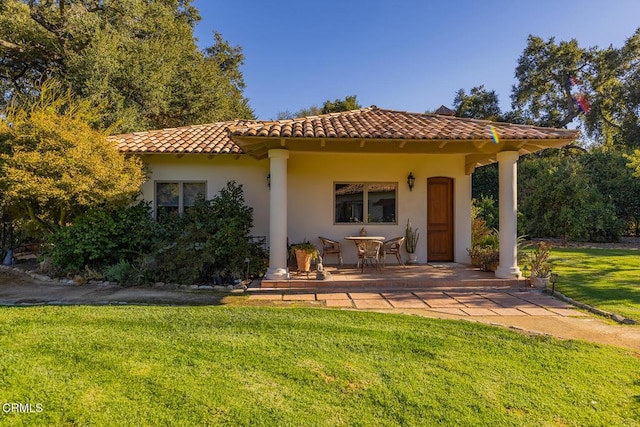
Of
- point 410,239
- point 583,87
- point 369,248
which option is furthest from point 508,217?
point 583,87

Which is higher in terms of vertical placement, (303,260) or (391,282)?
(303,260)

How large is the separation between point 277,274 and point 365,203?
12.9ft

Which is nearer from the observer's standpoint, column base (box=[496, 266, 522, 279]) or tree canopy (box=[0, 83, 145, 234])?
tree canopy (box=[0, 83, 145, 234])

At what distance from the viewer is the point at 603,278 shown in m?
9.16

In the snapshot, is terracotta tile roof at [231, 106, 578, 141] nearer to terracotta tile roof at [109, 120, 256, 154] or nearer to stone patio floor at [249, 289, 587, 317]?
terracotta tile roof at [109, 120, 256, 154]

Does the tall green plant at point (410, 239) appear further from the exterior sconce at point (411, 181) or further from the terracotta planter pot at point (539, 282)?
the terracotta planter pot at point (539, 282)

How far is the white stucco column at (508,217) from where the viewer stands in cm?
838

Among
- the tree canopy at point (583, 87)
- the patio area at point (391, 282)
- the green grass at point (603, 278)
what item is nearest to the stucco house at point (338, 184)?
the patio area at point (391, 282)

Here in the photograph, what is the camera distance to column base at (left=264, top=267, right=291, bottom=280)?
7.92 m

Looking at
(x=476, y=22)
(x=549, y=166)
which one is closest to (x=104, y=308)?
(x=476, y=22)

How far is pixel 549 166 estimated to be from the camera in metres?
18.7

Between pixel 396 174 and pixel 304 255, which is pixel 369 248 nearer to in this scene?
pixel 304 255

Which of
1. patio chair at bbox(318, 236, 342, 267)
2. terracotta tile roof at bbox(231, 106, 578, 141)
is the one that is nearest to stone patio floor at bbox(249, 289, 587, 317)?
patio chair at bbox(318, 236, 342, 267)

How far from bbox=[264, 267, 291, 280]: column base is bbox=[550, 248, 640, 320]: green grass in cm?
592
